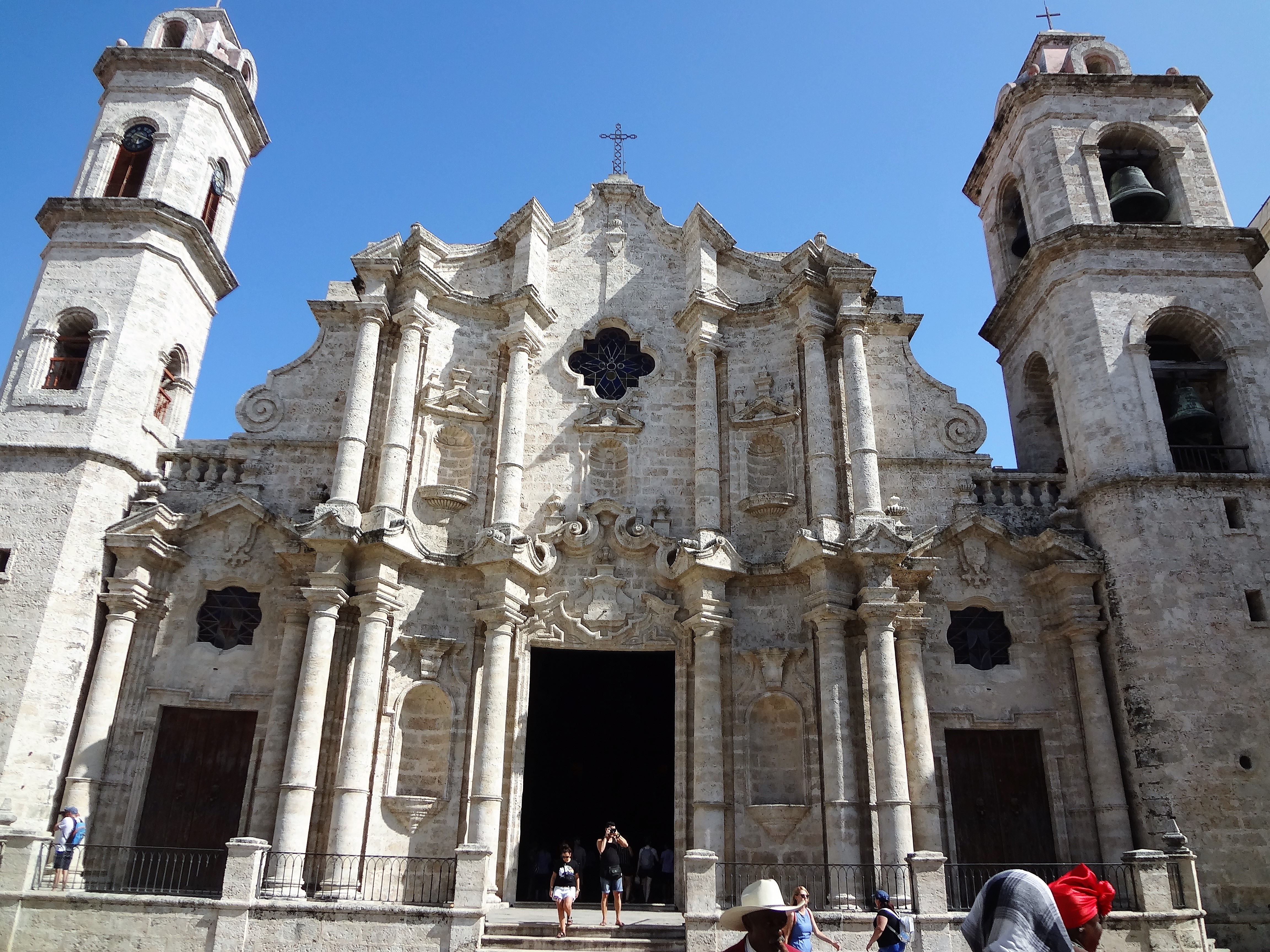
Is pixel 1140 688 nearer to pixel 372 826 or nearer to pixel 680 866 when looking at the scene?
pixel 680 866

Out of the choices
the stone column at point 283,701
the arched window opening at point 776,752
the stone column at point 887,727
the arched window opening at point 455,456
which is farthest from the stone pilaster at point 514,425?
the stone column at point 887,727

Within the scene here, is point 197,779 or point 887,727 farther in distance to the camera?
point 197,779

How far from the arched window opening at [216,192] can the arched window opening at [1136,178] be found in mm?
18198

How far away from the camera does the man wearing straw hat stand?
418cm

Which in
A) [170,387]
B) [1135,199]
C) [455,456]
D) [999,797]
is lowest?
[999,797]

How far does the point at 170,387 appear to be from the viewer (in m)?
17.8

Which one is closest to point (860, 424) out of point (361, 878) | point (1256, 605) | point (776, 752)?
point (776, 752)

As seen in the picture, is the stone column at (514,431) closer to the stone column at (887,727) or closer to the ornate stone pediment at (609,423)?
the ornate stone pediment at (609,423)

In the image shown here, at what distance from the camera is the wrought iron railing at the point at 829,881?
43.2ft

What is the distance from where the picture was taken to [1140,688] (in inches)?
556

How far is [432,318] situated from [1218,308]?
14615mm

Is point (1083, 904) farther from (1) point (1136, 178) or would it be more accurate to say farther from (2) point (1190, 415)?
(1) point (1136, 178)

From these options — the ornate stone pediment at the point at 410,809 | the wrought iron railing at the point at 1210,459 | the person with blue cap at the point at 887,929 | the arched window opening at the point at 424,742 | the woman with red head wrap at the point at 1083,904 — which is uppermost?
the wrought iron railing at the point at 1210,459

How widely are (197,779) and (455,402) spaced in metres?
7.73
